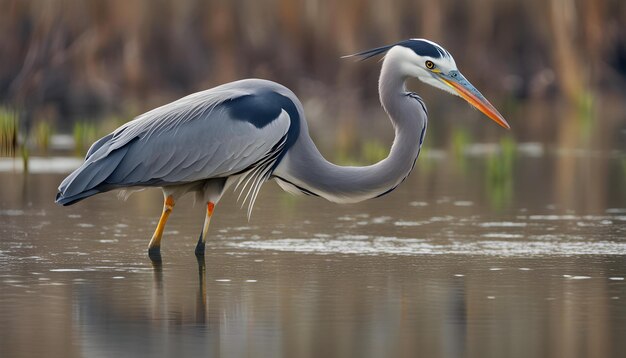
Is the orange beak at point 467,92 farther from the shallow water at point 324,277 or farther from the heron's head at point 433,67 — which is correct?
the shallow water at point 324,277

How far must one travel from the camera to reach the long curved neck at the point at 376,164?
9.33m

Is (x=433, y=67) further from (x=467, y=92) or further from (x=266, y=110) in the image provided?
(x=266, y=110)

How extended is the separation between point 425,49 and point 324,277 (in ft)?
6.03

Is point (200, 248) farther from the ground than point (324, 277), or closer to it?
farther from the ground

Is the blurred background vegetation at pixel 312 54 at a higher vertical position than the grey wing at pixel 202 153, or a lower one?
higher

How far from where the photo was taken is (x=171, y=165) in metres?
9.40

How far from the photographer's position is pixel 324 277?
27.3 ft

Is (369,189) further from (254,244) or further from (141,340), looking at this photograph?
(141,340)

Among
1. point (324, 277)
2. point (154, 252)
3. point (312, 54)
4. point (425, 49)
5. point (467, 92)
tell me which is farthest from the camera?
point (312, 54)

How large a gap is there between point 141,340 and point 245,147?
3013 mm

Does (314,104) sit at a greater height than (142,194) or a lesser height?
greater

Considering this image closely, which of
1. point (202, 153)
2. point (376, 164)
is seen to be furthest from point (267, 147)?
point (376, 164)

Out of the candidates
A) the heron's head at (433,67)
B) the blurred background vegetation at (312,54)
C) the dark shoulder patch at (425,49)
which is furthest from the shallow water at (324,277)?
the blurred background vegetation at (312,54)

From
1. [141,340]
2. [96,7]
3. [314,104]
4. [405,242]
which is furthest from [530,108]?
[141,340]
